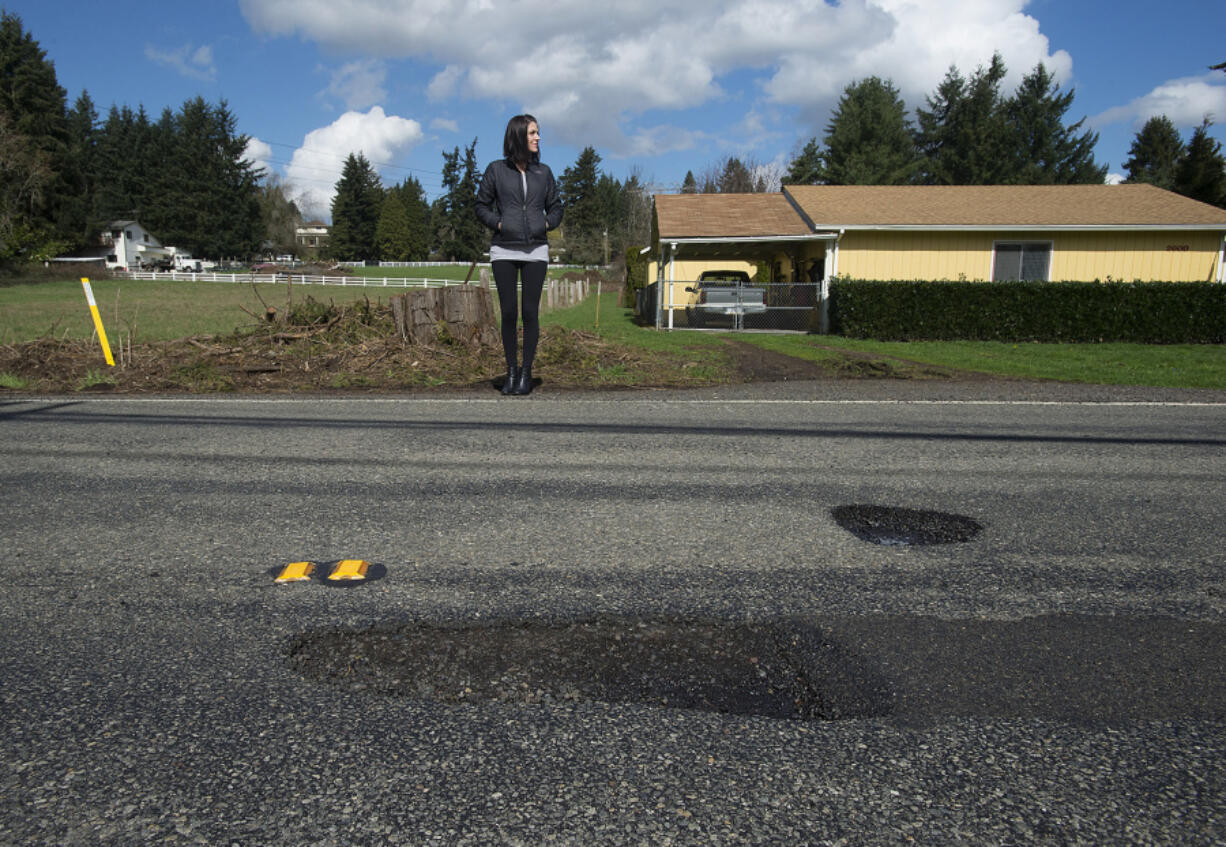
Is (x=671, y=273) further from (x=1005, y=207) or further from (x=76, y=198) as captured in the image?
(x=76, y=198)

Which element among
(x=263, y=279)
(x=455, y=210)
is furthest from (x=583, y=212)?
(x=263, y=279)

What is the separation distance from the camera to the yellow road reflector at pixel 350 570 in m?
2.98

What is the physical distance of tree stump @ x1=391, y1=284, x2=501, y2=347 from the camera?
10.5 metres

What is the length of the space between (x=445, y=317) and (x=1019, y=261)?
1836 cm

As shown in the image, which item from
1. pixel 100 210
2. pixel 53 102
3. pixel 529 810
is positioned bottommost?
pixel 529 810

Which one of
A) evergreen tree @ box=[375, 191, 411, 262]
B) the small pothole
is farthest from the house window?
evergreen tree @ box=[375, 191, 411, 262]

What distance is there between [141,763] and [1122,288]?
818 inches

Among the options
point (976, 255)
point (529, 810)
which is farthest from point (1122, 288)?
point (529, 810)

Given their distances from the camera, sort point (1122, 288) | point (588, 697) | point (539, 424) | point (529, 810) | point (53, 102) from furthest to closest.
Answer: point (53, 102)
point (1122, 288)
point (539, 424)
point (588, 697)
point (529, 810)

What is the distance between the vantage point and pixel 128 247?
3342 inches

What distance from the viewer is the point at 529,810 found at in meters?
1.70

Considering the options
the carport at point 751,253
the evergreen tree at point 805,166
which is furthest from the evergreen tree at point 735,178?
the carport at point 751,253

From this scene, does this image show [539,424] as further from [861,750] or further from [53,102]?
[53,102]

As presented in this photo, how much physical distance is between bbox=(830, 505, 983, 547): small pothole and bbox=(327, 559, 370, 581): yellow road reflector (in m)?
2.08
